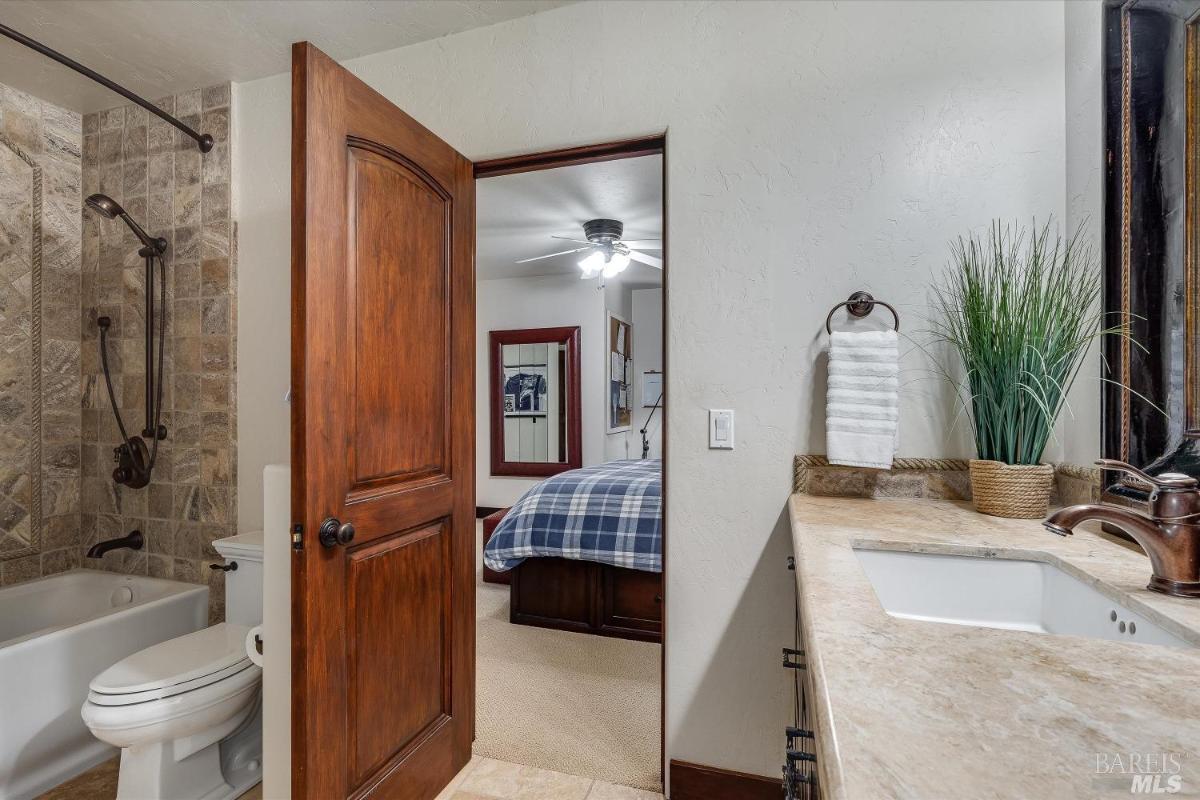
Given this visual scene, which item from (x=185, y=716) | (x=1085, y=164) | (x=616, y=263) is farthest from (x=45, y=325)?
(x=1085, y=164)

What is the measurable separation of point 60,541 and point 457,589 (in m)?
2.02

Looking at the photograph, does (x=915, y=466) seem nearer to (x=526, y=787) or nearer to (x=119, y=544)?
(x=526, y=787)

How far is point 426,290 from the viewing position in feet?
5.94

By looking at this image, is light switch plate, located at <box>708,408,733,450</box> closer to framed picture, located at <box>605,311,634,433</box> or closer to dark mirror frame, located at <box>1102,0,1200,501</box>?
dark mirror frame, located at <box>1102,0,1200,501</box>

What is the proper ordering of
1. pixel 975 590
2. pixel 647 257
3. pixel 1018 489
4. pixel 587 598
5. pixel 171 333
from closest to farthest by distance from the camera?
pixel 975 590, pixel 1018 489, pixel 171 333, pixel 587 598, pixel 647 257

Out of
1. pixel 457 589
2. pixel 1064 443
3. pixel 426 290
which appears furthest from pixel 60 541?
pixel 1064 443

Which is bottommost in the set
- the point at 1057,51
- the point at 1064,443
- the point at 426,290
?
the point at 1064,443

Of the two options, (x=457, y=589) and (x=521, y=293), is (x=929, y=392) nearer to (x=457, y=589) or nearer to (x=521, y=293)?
(x=457, y=589)

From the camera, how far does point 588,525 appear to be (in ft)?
10.1

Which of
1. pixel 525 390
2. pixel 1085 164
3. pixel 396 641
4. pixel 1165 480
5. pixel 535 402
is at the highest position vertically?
pixel 1085 164

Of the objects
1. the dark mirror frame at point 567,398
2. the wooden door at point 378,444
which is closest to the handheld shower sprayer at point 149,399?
the wooden door at point 378,444

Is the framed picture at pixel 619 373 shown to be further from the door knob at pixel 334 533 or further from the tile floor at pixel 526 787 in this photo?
the door knob at pixel 334 533

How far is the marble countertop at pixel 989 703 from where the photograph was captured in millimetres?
441

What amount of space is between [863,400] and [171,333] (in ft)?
8.88
